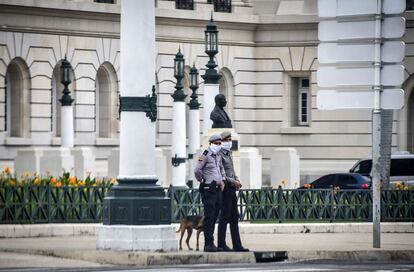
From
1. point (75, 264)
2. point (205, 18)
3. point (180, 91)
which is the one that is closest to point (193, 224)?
point (75, 264)

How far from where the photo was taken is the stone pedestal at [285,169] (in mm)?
50281

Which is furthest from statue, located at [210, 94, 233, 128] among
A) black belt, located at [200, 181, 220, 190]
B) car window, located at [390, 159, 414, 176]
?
car window, located at [390, 159, 414, 176]

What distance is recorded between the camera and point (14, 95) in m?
58.1

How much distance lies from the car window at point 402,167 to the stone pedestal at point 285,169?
19.7 feet

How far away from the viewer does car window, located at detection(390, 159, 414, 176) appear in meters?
56.2

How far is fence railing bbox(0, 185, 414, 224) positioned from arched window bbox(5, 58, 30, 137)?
21475mm

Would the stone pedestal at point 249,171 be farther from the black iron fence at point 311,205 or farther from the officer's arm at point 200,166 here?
the officer's arm at point 200,166

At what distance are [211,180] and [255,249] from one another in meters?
1.70

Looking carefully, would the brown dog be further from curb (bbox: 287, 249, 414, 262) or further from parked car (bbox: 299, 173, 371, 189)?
parked car (bbox: 299, 173, 371, 189)

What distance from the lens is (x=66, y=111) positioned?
5184 cm

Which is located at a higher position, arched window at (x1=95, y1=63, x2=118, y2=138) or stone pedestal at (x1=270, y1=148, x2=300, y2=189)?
arched window at (x1=95, y1=63, x2=118, y2=138)

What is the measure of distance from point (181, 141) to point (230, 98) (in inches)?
639

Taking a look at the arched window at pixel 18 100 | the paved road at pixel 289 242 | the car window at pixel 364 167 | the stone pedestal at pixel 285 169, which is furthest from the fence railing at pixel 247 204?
the arched window at pixel 18 100

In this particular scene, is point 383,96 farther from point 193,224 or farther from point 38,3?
point 38,3
